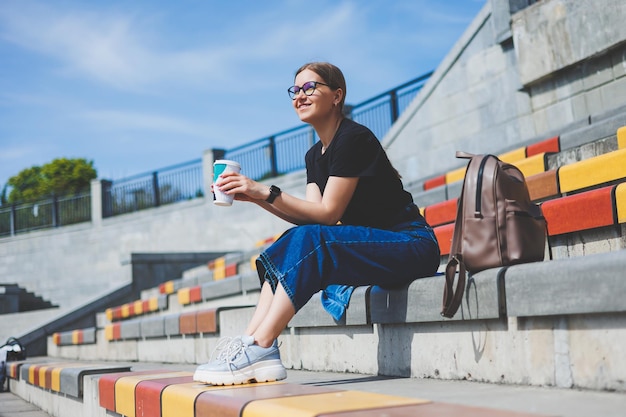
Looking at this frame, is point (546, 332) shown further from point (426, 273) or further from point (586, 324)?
point (426, 273)

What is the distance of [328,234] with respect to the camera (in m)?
2.85

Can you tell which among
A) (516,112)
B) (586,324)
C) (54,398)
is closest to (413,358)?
(586,324)

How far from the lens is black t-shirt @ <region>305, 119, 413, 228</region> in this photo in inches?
117

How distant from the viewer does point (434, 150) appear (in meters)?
10.1

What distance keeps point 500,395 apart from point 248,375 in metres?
1.02

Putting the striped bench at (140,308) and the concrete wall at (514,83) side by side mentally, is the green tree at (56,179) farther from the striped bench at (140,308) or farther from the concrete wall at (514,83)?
the concrete wall at (514,83)

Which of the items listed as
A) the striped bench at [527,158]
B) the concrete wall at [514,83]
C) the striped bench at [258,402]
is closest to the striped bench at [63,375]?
the striped bench at [258,402]

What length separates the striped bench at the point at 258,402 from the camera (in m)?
1.83

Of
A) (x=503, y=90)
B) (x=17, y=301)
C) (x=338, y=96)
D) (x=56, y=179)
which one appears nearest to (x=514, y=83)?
(x=503, y=90)

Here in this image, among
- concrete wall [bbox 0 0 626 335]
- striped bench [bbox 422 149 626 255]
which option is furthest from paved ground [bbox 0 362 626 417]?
concrete wall [bbox 0 0 626 335]

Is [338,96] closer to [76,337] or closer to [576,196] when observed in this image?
[576,196]

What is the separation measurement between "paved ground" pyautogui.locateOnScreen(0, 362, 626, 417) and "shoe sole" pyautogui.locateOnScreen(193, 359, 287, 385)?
19 centimetres

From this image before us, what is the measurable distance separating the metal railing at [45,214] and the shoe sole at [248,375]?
61.3 ft

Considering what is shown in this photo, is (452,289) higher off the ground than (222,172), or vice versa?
(222,172)
